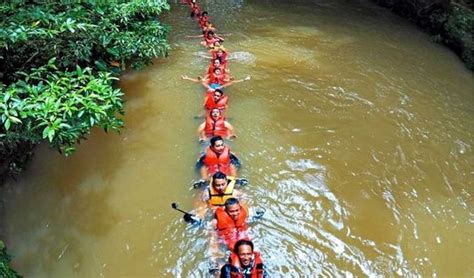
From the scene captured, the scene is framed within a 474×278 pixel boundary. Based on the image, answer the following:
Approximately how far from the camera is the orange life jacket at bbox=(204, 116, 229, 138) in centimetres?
751

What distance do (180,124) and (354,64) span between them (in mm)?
5193

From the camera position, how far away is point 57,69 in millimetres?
4539

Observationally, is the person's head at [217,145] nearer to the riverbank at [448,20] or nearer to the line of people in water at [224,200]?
the line of people in water at [224,200]

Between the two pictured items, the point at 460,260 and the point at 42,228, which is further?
the point at 42,228

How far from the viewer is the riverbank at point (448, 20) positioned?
11.8 metres

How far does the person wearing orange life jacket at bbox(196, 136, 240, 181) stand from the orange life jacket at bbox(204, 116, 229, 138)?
82cm

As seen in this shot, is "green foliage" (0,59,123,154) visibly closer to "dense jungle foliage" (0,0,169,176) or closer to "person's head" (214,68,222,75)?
"dense jungle foliage" (0,0,169,176)

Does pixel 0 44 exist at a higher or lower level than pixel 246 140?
higher

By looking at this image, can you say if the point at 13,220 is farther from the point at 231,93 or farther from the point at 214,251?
the point at 231,93

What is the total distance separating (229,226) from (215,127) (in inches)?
96.5

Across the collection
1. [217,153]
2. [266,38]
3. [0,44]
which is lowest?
[266,38]

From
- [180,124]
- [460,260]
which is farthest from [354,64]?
[460,260]

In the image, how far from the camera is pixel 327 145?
290 inches

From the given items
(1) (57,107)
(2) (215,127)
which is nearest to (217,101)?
(2) (215,127)
